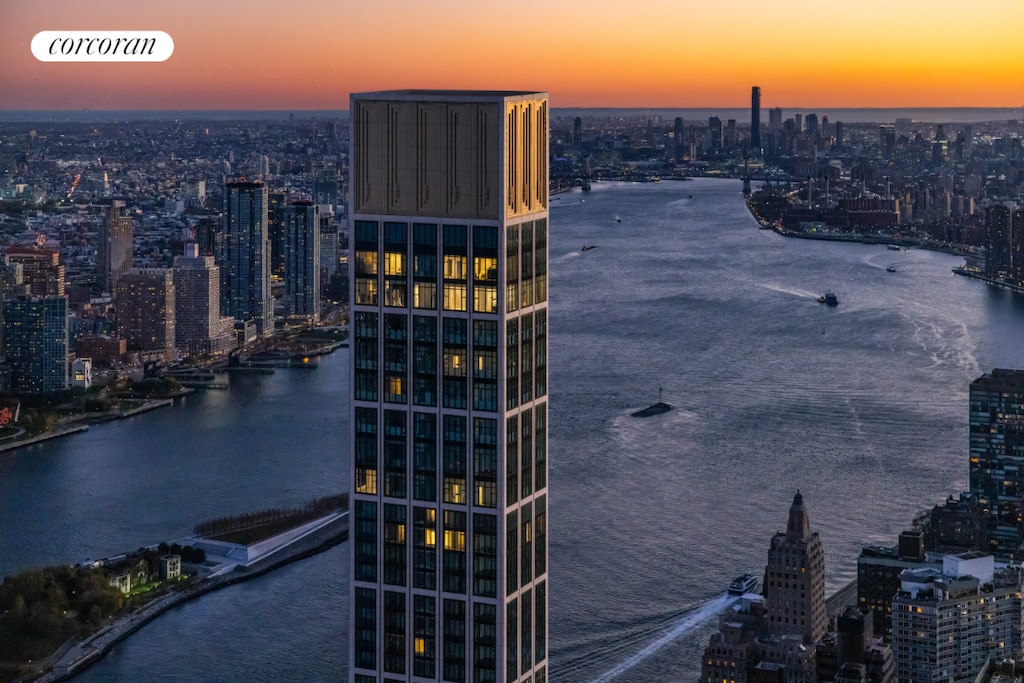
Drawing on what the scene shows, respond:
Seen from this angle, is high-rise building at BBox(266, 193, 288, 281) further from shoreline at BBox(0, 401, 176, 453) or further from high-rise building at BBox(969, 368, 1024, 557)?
high-rise building at BBox(969, 368, 1024, 557)

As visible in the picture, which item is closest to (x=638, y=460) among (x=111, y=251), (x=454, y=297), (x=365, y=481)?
(x=365, y=481)

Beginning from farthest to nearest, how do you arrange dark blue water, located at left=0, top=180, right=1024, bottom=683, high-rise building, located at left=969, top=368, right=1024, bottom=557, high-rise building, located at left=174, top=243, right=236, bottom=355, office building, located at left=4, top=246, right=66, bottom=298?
high-rise building, located at left=174, top=243, right=236, bottom=355
office building, located at left=4, top=246, right=66, bottom=298
high-rise building, located at left=969, top=368, right=1024, bottom=557
dark blue water, located at left=0, top=180, right=1024, bottom=683

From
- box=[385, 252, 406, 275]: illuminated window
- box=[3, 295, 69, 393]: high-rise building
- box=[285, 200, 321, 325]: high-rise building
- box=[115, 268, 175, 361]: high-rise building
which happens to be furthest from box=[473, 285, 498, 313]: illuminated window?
box=[285, 200, 321, 325]: high-rise building

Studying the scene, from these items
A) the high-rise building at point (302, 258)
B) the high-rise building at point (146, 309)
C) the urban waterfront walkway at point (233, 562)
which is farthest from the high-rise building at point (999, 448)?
the high-rise building at point (302, 258)

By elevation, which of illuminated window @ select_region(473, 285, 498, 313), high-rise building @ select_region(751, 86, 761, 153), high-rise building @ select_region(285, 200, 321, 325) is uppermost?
high-rise building @ select_region(751, 86, 761, 153)

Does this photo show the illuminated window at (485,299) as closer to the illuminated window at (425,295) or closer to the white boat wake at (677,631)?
the illuminated window at (425,295)

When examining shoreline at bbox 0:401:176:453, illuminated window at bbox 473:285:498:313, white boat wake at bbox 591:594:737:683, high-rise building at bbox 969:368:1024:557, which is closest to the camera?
illuminated window at bbox 473:285:498:313
